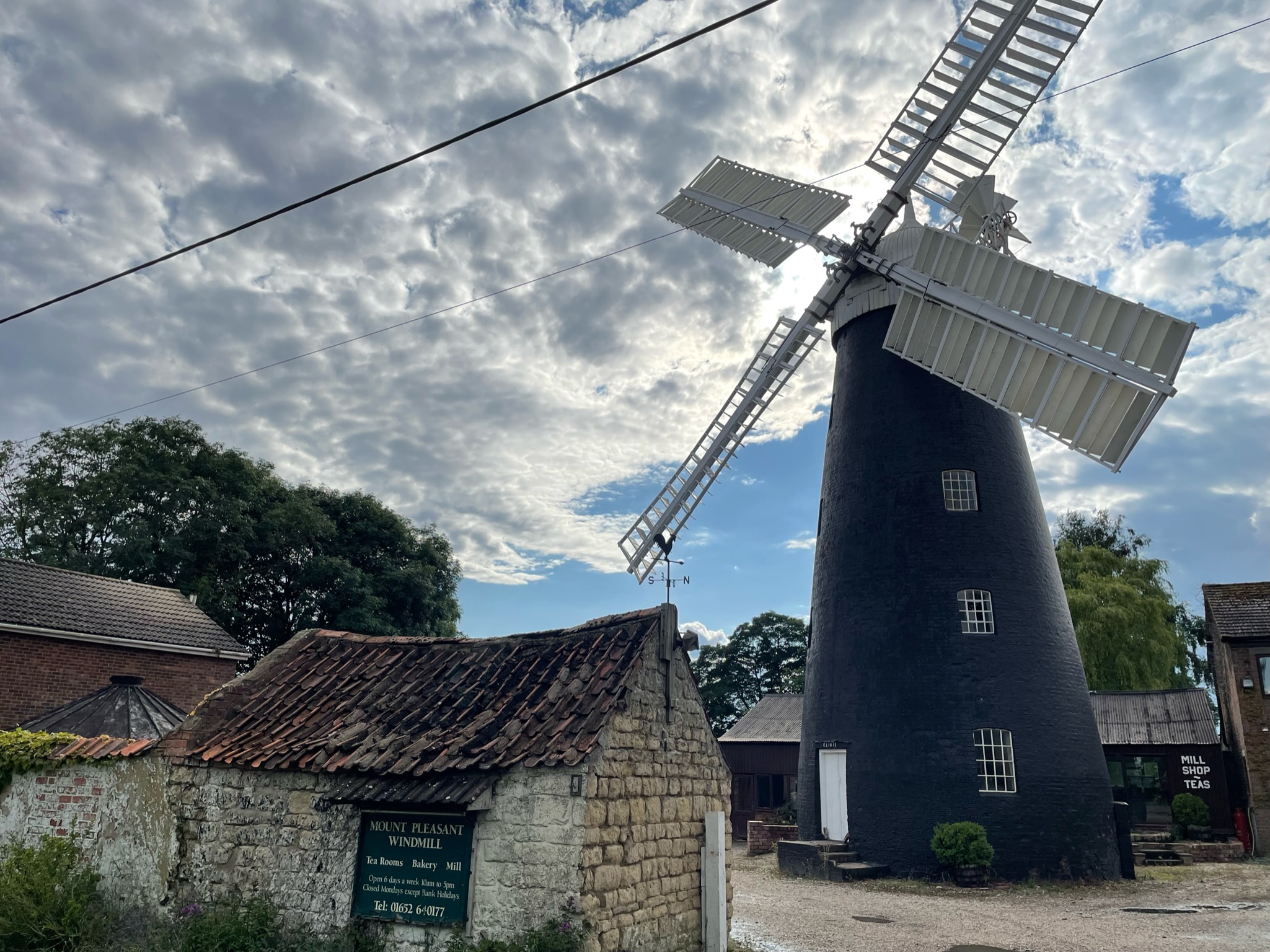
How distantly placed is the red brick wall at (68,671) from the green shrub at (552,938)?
16.3 metres

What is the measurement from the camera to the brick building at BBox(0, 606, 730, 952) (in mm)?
7855

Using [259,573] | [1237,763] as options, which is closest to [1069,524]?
[1237,763]

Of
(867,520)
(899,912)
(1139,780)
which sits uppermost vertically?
(867,520)

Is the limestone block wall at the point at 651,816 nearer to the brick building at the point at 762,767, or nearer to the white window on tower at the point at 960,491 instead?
the white window on tower at the point at 960,491

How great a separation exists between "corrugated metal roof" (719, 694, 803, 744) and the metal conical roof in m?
19.4

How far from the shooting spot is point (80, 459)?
31.6 metres

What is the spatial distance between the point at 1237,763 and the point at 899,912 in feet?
61.9

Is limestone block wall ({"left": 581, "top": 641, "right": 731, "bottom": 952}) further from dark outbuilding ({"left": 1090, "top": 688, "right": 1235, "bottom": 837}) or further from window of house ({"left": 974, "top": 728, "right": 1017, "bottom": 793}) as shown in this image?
dark outbuilding ({"left": 1090, "top": 688, "right": 1235, "bottom": 837})

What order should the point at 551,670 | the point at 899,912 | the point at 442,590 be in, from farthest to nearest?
1. the point at 442,590
2. the point at 899,912
3. the point at 551,670

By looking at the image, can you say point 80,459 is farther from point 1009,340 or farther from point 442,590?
point 1009,340

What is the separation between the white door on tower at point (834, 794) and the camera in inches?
733

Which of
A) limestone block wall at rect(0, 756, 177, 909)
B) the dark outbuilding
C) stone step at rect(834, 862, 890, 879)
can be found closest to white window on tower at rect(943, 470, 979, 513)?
stone step at rect(834, 862, 890, 879)

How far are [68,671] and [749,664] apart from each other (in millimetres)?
41342

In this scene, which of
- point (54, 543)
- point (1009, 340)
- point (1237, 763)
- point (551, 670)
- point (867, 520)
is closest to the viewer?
point (551, 670)
